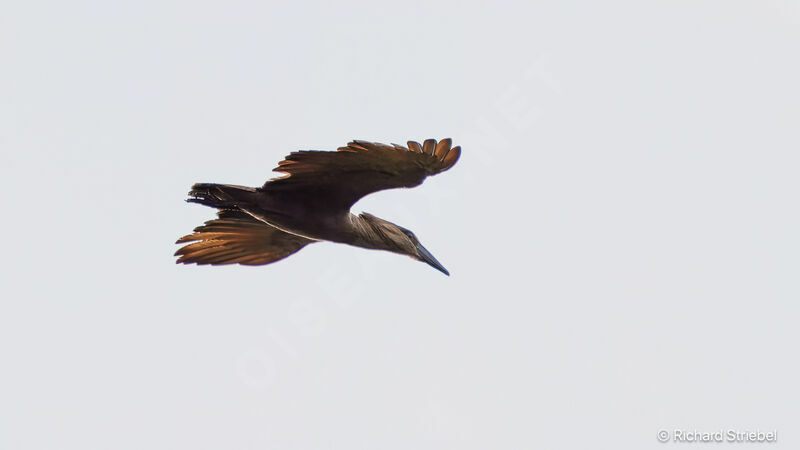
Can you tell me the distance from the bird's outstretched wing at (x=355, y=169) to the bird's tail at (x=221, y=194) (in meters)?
0.21

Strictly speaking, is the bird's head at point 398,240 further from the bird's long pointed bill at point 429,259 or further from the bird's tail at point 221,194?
the bird's tail at point 221,194

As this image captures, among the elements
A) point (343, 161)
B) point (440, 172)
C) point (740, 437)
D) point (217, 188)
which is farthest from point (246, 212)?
point (740, 437)

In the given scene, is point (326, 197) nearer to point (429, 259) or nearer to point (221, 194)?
point (221, 194)

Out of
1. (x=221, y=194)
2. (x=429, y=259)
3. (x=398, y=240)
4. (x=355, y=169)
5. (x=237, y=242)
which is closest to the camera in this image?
(x=355, y=169)

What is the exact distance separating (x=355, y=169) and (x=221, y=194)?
1.59 m

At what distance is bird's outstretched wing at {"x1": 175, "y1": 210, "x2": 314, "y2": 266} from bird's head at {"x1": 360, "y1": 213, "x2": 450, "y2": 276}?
1589 mm

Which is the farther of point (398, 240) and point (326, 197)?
point (398, 240)

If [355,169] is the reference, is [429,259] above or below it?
below

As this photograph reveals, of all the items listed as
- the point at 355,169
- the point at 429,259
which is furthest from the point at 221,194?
the point at 429,259

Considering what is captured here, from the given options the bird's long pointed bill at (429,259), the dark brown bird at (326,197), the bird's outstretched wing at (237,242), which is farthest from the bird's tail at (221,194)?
the bird's long pointed bill at (429,259)

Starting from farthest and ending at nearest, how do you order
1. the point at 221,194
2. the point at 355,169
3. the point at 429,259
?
the point at 429,259
the point at 221,194
the point at 355,169

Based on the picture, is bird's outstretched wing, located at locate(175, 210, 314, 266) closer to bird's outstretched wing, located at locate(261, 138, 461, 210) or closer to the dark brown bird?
the dark brown bird

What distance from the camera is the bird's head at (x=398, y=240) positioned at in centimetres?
1302

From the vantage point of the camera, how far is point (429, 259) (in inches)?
521
